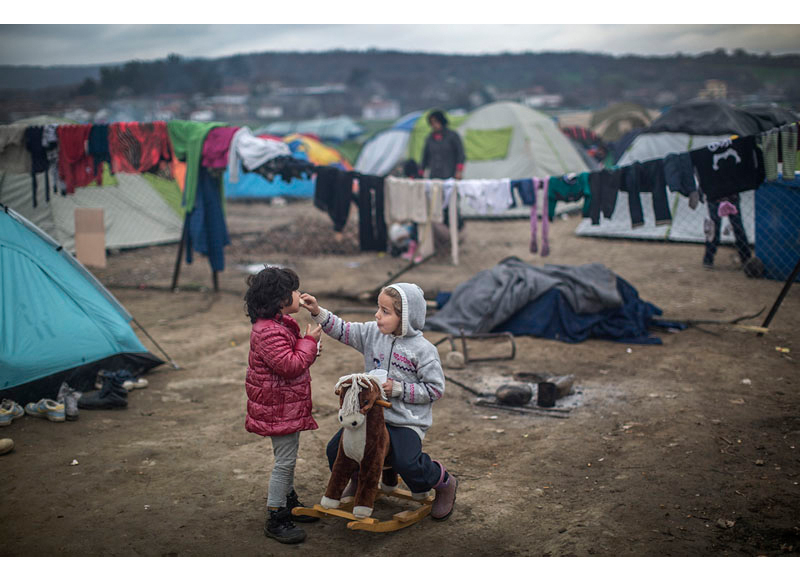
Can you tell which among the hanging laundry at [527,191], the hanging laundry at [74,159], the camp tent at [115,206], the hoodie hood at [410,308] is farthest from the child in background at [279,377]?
the camp tent at [115,206]

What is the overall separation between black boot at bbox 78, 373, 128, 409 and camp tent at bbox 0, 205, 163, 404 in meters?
0.24

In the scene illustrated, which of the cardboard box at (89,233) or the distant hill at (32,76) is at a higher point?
the distant hill at (32,76)

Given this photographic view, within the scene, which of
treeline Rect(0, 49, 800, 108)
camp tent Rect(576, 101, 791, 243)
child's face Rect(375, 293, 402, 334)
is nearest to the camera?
child's face Rect(375, 293, 402, 334)

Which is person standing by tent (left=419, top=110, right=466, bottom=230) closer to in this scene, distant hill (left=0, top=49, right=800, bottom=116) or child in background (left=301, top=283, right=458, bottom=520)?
child in background (left=301, top=283, right=458, bottom=520)

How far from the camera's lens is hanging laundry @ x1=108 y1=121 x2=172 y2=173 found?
8.91m

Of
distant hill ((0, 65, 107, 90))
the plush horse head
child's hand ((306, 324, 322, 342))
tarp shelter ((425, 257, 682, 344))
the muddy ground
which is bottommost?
the muddy ground

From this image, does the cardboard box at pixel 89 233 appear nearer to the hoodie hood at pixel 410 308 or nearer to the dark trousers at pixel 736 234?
the hoodie hood at pixel 410 308

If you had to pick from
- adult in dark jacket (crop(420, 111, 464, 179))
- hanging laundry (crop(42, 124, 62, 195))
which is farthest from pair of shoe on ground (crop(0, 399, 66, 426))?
adult in dark jacket (crop(420, 111, 464, 179))

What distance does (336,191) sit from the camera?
9.40 metres

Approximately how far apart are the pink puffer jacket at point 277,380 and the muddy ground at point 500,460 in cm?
60

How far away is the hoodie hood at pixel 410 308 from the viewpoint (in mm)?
3299

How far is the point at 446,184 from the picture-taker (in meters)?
8.95

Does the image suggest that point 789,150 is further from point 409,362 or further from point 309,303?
point 309,303

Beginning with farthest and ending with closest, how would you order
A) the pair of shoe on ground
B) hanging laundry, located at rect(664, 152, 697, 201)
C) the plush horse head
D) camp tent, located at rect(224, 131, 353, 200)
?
1. camp tent, located at rect(224, 131, 353, 200)
2. hanging laundry, located at rect(664, 152, 697, 201)
3. the pair of shoe on ground
4. the plush horse head
